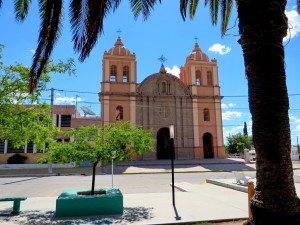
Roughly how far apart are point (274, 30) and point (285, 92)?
951 mm

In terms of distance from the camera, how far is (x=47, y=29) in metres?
6.03

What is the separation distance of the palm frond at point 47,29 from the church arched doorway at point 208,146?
35.3 m

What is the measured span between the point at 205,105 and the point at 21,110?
32.8m

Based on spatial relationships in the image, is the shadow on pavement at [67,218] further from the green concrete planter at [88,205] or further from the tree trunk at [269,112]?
the tree trunk at [269,112]

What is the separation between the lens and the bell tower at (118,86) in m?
36.7

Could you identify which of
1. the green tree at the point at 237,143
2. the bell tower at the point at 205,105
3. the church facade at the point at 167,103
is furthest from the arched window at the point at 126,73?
the green tree at the point at 237,143

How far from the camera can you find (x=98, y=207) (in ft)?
27.0

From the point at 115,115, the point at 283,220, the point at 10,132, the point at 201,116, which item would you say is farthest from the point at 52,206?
the point at 201,116

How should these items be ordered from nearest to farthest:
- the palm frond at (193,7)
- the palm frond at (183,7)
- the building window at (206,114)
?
1. the palm frond at (183,7)
2. the palm frond at (193,7)
3. the building window at (206,114)

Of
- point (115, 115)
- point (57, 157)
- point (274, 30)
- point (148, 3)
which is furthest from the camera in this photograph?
point (115, 115)

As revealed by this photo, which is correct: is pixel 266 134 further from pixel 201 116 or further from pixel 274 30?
pixel 201 116

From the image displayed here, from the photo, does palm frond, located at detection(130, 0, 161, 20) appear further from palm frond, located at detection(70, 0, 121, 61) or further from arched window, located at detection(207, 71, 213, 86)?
arched window, located at detection(207, 71, 213, 86)

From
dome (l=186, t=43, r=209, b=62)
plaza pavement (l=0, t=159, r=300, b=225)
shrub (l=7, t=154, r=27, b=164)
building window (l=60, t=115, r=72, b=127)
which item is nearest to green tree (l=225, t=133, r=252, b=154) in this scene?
dome (l=186, t=43, r=209, b=62)

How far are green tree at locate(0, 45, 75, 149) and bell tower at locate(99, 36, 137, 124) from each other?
26582 millimetres
